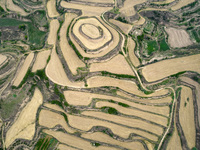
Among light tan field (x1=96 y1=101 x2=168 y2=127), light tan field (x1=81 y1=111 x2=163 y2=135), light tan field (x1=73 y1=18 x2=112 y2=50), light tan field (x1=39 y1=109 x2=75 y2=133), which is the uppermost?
light tan field (x1=73 y1=18 x2=112 y2=50)

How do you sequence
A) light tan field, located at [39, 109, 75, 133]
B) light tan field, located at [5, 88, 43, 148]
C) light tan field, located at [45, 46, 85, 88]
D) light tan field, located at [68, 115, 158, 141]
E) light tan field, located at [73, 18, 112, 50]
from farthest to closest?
light tan field, located at [73, 18, 112, 50], light tan field, located at [45, 46, 85, 88], light tan field, located at [39, 109, 75, 133], light tan field, located at [5, 88, 43, 148], light tan field, located at [68, 115, 158, 141]

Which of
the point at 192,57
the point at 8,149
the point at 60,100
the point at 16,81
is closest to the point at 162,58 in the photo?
the point at 192,57

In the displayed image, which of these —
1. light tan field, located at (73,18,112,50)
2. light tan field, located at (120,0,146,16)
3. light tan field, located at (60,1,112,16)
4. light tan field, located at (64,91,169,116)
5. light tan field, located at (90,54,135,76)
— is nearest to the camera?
light tan field, located at (64,91,169,116)

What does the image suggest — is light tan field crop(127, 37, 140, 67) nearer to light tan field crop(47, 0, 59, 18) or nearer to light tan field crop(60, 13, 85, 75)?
light tan field crop(60, 13, 85, 75)

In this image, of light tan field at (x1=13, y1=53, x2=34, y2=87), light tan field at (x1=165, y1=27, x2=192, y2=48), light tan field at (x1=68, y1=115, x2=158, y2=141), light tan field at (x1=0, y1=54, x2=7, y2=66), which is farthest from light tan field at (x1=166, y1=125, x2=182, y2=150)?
light tan field at (x1=0, y1=54, x2=7, y2=66)

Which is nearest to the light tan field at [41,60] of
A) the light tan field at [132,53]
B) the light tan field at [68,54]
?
the light tan field at [68,54]

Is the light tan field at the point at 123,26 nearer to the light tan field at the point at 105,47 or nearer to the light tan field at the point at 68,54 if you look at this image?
the light tan field at the point at 105,47

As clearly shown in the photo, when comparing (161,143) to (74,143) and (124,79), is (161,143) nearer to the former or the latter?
(124,79)
